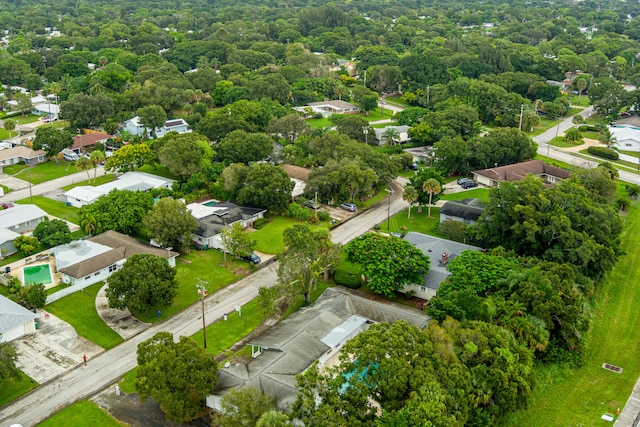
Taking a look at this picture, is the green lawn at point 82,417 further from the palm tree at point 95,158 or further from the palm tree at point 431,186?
the palm tree at point 95,158

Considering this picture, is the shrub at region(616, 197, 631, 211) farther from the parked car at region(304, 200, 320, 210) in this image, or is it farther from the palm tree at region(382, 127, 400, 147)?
the parked car at region(304, 200, 320, 210)

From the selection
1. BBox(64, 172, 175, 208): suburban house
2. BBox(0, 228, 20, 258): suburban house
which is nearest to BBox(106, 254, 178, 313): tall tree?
BBox(0, 228, 20, 258): suburban house

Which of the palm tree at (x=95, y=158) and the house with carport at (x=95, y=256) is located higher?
the palm tree at (x=95, y=158)

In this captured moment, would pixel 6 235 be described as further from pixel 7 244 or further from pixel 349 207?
pixel 349 207

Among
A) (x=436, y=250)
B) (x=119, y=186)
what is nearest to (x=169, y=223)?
(x=119, y=186)

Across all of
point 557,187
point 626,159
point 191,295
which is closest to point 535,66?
point 626,159

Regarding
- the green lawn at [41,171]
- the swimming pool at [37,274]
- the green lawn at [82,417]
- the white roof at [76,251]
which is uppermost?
the white roof at [76,251]

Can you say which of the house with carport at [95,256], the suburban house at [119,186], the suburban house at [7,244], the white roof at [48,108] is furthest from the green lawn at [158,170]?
the white roof at [48,108]
